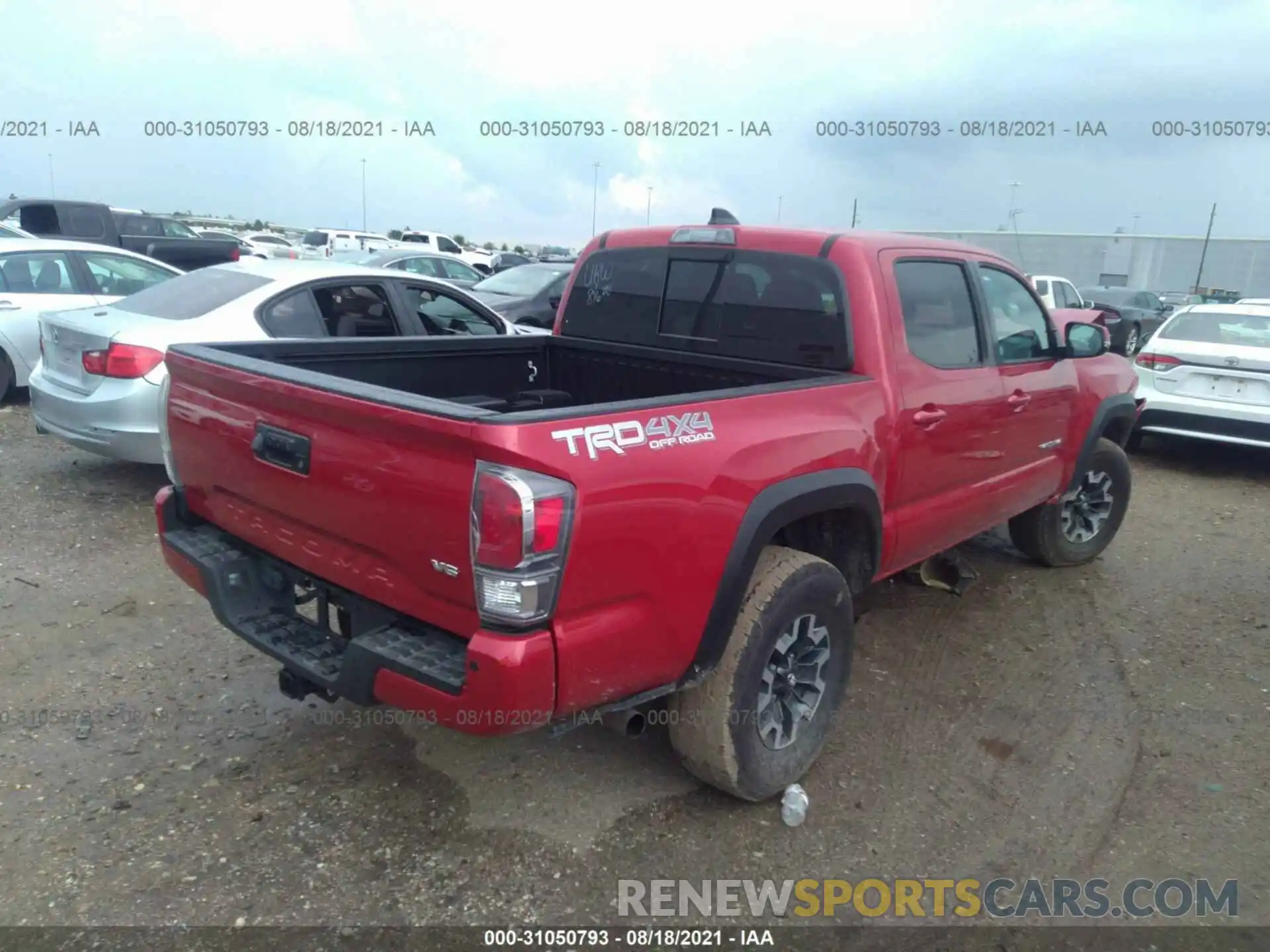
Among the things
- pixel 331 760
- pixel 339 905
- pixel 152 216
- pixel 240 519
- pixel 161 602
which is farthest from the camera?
pixel 152 216

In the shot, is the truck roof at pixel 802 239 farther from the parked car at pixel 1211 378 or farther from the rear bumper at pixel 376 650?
the parked car at pixel 1211 378

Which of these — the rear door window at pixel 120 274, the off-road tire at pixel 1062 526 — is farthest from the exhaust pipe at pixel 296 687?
the rear door window at pixel 120 274

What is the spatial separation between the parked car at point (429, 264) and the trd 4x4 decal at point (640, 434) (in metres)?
11.7

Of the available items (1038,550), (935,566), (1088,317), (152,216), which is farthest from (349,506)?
(152,216)

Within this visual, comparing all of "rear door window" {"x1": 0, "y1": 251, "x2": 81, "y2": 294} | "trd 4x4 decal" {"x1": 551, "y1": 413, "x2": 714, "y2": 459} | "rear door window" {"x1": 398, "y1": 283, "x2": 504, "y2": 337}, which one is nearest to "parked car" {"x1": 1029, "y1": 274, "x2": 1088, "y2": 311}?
"rear door window" {"x1": 398, "y1": 283, "x2": 504, "y2": 337}

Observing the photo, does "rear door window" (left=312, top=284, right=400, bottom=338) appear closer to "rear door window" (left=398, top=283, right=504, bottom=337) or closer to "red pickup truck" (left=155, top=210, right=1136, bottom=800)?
"rear door window" (left=398, top=283, right=504, bottom=337)

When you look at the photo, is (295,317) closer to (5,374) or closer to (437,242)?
(5,374)

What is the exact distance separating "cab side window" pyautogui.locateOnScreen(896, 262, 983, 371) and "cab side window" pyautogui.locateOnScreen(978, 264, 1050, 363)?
194 millimetres

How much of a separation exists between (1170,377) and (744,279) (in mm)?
6276

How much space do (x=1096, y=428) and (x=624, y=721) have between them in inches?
147

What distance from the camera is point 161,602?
183 inches

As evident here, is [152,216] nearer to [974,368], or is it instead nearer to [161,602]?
[161,602]

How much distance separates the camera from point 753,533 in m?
2.82

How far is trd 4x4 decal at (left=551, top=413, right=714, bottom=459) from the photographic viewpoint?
7.73ft
